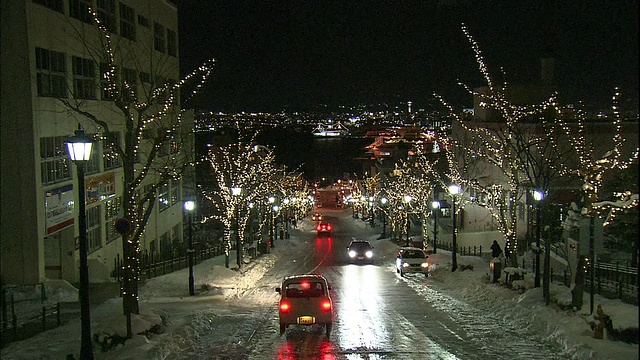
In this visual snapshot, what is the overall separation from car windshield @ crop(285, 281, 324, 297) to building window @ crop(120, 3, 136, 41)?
24407mm

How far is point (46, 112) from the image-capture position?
2564 cm

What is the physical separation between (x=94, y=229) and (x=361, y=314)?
17.1 m

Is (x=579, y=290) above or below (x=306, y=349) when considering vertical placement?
above

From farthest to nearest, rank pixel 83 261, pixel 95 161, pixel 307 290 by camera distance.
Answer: pixel 95 161, pixel 307 290, pixel 83 261

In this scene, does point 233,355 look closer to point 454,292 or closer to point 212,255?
point 454,292

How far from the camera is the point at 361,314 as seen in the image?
838 inches

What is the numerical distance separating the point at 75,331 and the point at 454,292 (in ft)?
51.0

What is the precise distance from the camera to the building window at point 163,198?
4675cm

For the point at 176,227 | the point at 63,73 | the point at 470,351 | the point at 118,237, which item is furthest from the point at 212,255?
the point at 470,351

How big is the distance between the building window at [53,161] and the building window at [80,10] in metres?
6.00

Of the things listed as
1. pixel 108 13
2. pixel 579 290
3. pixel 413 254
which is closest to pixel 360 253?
pixel 413 254

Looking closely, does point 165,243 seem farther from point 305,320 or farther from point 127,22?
point 305,320

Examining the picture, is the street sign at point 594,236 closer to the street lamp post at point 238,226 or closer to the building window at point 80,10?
the street lamp post at point 238,226

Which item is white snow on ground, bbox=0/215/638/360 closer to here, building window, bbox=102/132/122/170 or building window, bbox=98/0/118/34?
building window, bbox=102/132/122/170
